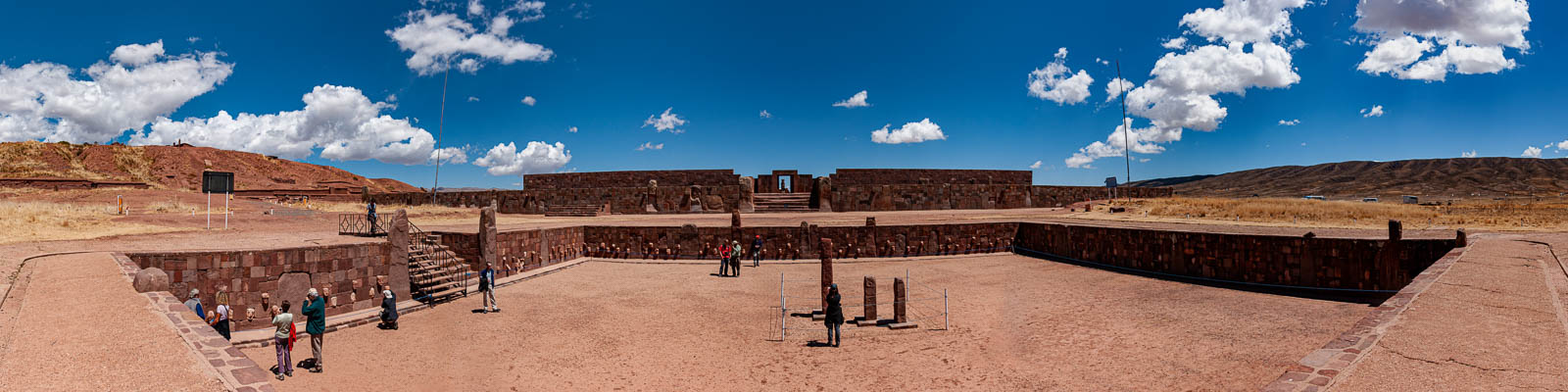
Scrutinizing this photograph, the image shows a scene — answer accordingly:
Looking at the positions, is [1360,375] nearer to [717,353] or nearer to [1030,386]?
[1030,386]

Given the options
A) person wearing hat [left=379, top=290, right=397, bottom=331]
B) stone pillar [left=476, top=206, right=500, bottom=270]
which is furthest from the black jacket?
stone pillar [left=476, top=206, right=500, bottom=270]

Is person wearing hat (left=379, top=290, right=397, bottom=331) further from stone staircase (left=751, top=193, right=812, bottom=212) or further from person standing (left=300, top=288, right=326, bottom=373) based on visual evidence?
stone staircase (left=751, top=193, right=812, bottom=212)

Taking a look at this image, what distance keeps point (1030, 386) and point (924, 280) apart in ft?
26.6

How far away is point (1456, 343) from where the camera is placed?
16.4 feet

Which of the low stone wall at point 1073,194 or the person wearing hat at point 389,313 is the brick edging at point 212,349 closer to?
the person wearing hat at point 389,313

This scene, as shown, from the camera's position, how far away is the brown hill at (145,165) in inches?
1766

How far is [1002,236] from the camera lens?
814 inches

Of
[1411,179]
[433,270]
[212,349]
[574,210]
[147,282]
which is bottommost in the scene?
[433,270]

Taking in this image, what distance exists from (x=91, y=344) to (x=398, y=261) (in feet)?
24.2

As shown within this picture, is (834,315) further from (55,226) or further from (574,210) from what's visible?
(574,210)

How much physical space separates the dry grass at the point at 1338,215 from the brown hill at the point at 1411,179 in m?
48.4

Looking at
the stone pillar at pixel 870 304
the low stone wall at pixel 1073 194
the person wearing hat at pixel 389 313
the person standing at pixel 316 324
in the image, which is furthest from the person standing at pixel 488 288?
the low stone wall at pixel 1073 194

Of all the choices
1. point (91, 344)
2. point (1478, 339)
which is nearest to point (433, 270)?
point (91, 344)

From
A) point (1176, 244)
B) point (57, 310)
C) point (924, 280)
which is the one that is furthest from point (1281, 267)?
point (57, 310)
